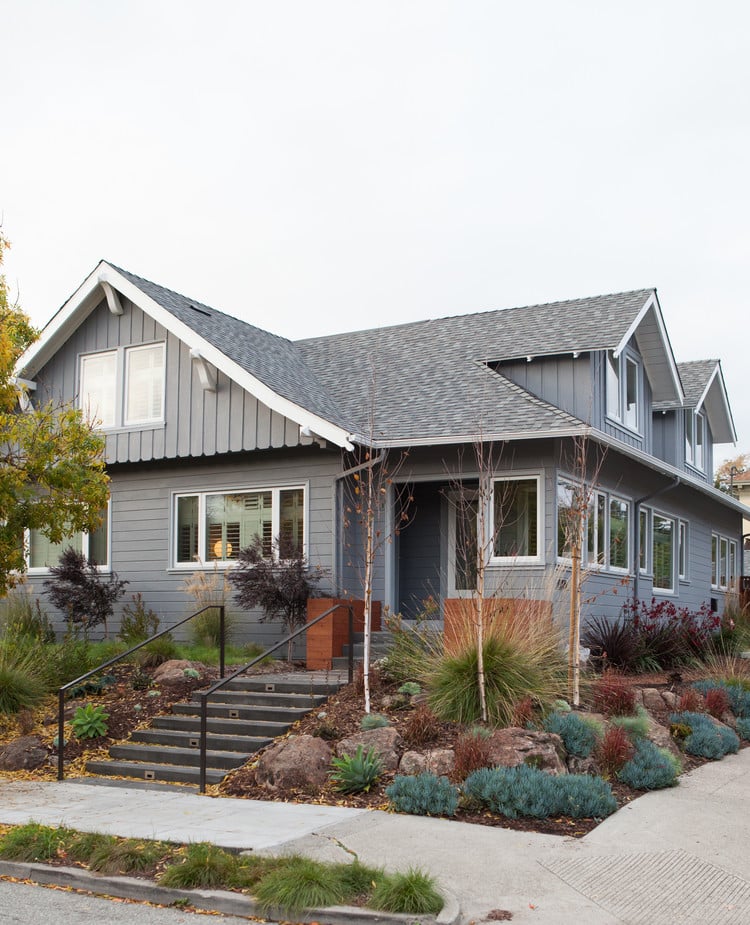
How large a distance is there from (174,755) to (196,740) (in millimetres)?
321

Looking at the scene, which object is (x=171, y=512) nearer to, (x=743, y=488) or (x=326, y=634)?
(x=326, y=634)

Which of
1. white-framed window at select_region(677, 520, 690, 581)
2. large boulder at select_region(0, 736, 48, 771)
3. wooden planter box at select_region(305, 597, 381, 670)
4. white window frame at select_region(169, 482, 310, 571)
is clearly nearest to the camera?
large boulder at select_region(0, 736, 48, 771)

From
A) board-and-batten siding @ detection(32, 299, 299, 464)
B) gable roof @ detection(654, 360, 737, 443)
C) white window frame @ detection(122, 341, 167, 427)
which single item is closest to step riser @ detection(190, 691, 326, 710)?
board-and-batten siding @ detection(32, 299, 299, 464)

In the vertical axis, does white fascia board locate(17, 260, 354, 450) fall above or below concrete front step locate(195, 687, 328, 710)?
above

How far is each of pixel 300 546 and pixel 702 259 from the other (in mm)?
14985

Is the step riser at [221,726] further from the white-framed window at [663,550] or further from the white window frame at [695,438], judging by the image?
the white window frame at [695,438]

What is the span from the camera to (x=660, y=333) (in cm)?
1891

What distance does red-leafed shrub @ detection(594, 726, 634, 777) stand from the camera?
30.4ft

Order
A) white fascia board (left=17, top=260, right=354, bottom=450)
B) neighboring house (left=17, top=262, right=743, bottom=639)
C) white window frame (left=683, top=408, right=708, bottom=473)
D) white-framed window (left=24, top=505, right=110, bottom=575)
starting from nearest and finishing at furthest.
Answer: white fascia board (left=17, top=260, right=354, bottom=450), neighboring house (left=17, top=262, right=743, bottom=639), white-framed window (left=24, top=505, right=110, bottom=575), white window frame (left=683, top=408, right=708, bottom=473)

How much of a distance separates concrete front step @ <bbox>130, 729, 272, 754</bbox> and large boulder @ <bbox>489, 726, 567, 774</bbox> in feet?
8.64

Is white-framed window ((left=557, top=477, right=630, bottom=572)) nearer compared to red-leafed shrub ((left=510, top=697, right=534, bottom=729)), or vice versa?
red-leafed shrub ((left=510, top=697, right=534, bottom=729))

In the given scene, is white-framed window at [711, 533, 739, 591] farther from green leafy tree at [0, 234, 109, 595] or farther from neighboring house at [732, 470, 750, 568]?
neighboring house at [732, 470, 750, 568]

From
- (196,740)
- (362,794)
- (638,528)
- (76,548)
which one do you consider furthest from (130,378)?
(362,794)

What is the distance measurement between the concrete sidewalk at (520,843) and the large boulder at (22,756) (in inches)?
35.7
